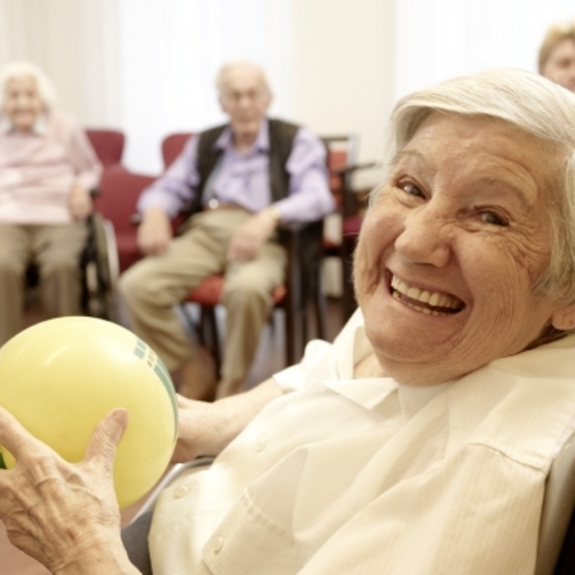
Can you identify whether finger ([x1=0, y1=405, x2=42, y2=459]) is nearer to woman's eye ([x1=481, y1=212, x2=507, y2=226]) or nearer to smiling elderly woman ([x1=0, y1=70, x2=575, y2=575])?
A: smiling elderly woman ([x1=0, y1=70, x2=575, y2=575])

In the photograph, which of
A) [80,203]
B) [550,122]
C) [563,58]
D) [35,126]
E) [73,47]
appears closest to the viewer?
[550,122]

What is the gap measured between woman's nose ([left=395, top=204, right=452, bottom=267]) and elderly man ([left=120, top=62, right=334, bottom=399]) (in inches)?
86.2

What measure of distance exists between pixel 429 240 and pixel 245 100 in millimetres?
2782

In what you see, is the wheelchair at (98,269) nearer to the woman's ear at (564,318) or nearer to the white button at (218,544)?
the white button at (218,544)

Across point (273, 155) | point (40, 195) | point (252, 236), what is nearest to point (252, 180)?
point (273, 155)

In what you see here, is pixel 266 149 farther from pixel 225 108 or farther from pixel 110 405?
pixel 110 405

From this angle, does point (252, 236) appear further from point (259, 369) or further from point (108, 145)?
point (108, 145)

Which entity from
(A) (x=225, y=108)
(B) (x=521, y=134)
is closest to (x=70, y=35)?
(A) (x=225, y=108)

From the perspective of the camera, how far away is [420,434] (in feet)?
3.27

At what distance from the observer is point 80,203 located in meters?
3.84

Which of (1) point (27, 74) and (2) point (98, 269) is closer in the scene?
(2) point (98, 269)

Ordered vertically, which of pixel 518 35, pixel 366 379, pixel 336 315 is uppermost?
pixel 518 35

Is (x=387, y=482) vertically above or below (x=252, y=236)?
above

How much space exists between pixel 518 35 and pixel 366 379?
378 cm
